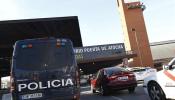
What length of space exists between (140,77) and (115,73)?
8.10 meters

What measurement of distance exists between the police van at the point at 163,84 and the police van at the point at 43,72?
227 cm

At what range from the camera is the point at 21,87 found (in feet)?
30.7

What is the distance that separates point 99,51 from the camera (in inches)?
1859

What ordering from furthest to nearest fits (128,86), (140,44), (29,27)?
(140,44)
(29,27)
(128,86)

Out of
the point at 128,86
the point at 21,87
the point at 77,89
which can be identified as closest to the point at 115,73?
the point at 128,86

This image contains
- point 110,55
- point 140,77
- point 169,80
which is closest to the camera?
point 169,80

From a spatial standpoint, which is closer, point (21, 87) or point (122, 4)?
point (21, 87)

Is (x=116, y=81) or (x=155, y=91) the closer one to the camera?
(x=155, y=91)

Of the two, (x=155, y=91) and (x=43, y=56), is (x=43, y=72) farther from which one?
(x=155, y=91)

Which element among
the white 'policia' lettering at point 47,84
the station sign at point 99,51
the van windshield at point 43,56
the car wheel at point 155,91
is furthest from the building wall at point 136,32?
the white 'policia' lettering at point 47,84

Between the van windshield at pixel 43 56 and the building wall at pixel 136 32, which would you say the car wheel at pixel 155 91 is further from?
the building wall at pixel 136 32

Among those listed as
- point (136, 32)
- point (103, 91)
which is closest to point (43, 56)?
point (103, 91)

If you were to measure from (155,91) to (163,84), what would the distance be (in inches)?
27.4

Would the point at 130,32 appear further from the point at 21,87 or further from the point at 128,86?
the point at 21,87
